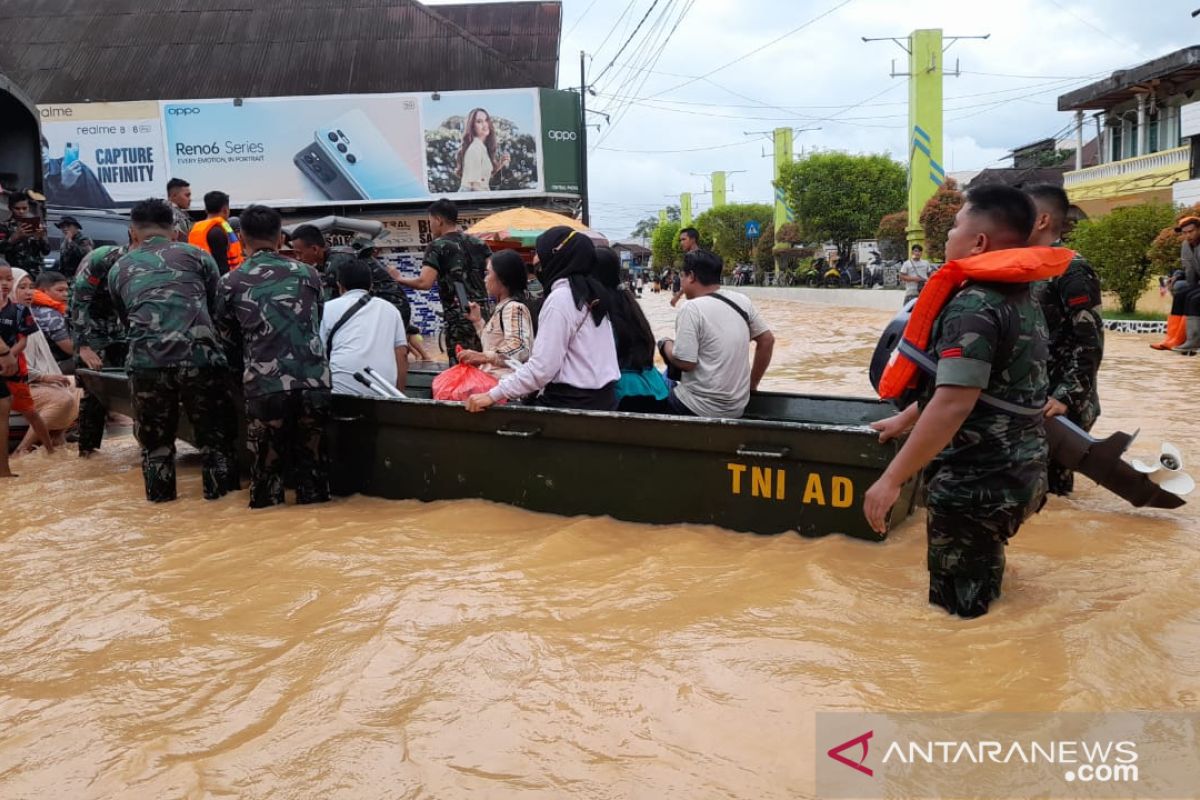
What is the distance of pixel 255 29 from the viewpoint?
70.7 ft

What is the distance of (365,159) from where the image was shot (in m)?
18.7

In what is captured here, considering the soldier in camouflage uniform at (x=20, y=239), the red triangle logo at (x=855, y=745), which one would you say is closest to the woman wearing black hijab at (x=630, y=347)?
the red triangle logo at (x=855, y=745)

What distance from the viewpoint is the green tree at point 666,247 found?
65.0 meters

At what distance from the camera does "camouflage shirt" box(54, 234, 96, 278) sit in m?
8.90

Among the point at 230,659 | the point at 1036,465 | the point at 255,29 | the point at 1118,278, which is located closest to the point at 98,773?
the point at 230,659

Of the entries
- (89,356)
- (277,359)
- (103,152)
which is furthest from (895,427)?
(103,152)

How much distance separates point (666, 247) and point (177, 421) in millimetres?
63492

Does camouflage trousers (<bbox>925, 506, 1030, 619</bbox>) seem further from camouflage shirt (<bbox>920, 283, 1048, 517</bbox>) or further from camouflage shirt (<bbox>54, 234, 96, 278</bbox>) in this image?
camouflage shirt (<bbox>54, 234, 96, 278</bbox>)

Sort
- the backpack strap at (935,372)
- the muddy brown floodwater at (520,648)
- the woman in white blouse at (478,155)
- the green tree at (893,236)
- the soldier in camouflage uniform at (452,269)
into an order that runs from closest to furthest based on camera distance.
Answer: the muddy brown floodwater at (520,648)
the backpack strap at (935,372)
the soldier in camouflage uniform at (452,269)
the woman in white blouse at (478,155)
the green tree at (893,236)

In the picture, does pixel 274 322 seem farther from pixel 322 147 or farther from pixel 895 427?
pixel 322 147

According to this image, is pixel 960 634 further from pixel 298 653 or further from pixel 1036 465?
pixel 298 653

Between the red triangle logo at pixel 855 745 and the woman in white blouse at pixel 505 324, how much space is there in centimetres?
293

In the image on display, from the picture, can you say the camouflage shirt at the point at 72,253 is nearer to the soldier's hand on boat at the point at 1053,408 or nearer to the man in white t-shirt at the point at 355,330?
the man in white t-shirt at the point at 355,330

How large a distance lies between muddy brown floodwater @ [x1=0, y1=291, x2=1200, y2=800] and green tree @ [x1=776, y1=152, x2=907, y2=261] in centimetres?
3478
